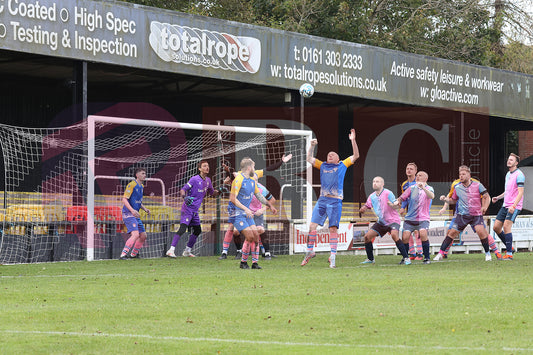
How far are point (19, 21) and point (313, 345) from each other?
12.7 metres

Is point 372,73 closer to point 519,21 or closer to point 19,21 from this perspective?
point 19,21

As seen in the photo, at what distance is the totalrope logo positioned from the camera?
67.7 feet

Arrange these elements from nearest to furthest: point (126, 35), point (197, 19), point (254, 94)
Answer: point (126, 35) → point (197, 19) → point (254, 94)

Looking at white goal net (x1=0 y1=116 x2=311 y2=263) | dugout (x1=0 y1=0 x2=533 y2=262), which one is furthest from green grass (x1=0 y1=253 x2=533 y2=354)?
dugout (x1=0 y1=0 x2=533 y2=262)

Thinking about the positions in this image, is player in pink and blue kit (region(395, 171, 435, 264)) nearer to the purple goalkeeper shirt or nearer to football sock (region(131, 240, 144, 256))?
the purple goalkeeper shirt

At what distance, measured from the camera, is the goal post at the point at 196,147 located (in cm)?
1750

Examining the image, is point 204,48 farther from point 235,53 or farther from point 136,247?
point 136,247

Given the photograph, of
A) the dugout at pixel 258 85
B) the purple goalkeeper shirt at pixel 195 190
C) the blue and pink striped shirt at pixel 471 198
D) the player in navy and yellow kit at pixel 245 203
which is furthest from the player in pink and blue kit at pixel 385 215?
the dugout at pixel 258 85

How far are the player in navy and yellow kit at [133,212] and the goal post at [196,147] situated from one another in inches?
26.1

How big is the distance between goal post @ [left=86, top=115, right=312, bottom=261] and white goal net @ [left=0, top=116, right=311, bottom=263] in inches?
1.0

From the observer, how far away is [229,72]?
22.3 m

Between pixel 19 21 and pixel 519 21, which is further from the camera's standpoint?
pixel 519 21

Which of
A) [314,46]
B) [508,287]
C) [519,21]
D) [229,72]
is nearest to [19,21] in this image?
[229,72]

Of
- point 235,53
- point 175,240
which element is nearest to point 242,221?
point 175,240
